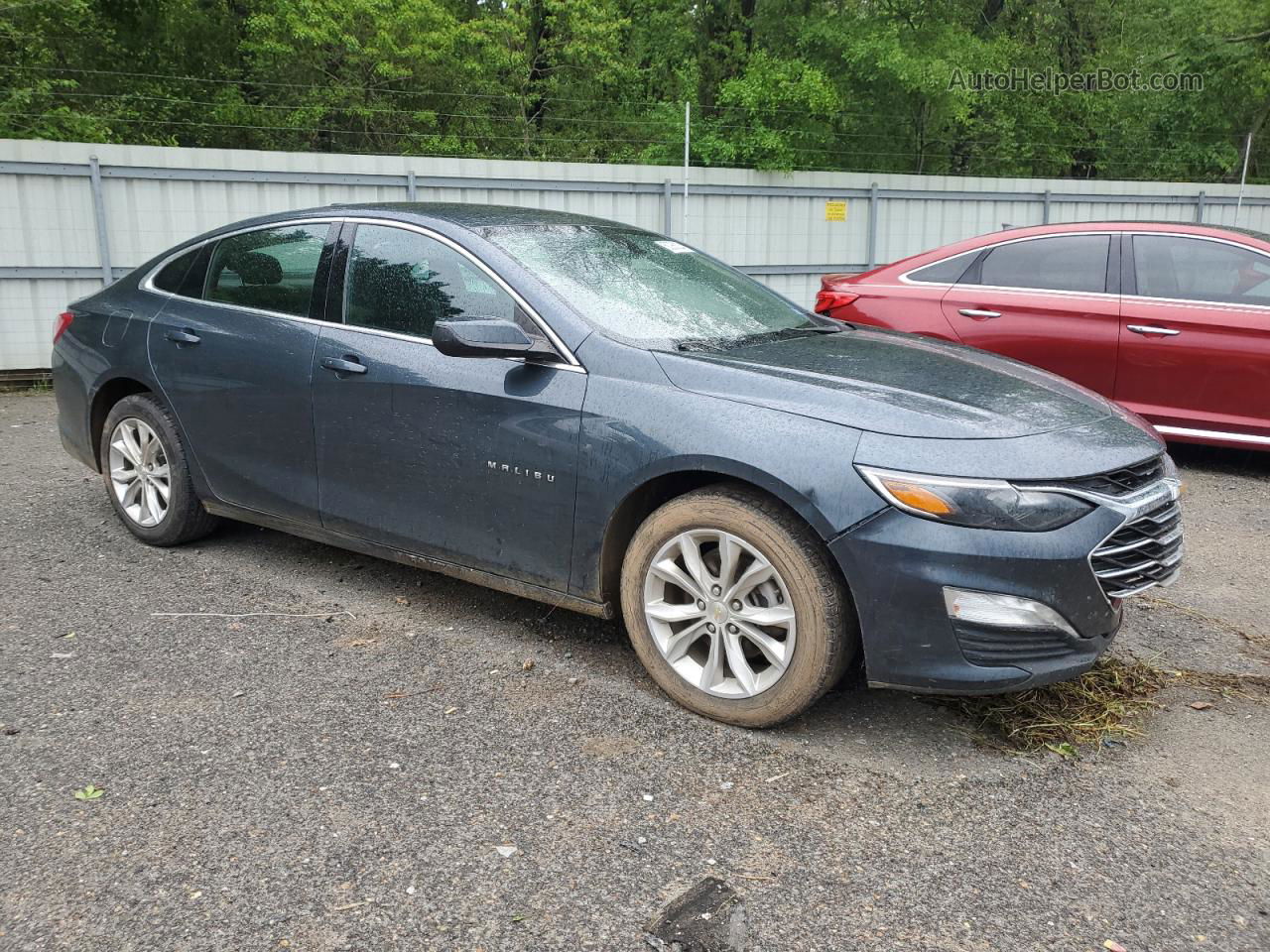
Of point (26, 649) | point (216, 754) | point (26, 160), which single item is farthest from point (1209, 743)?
point (26, 160)

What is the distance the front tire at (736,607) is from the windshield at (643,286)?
0.73 meters

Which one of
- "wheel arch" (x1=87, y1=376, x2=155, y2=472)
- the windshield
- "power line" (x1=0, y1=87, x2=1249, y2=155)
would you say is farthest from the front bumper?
"power line" (x1=0, y1=87, x2=1249, y2=155)

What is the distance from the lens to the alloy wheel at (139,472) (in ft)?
16.8

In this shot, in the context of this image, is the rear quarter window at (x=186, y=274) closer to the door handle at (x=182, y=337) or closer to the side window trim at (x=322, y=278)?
the door handle at (x=182, y=337)

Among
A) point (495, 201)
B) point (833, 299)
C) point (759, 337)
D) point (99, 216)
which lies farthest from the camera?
point (495, 201)

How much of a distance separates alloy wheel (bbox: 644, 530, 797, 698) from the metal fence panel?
8.82 meters

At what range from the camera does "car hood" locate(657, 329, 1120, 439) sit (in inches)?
129

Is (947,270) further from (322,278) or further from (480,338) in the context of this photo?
(480,338)

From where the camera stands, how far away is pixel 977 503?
307cm

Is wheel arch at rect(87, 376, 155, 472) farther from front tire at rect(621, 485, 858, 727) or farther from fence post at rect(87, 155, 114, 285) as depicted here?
fence post at rect(87, 155, 114, 285)

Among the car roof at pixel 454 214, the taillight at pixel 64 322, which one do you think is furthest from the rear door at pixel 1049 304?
the taillight at pixel 64 322

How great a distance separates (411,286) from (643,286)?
886 mm

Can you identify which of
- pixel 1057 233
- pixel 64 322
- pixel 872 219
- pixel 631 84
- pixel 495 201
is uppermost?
pixel 631 84

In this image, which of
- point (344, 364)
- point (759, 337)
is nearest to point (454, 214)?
point (344, 364)
